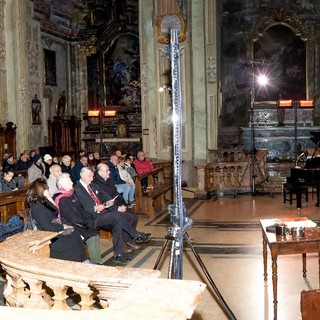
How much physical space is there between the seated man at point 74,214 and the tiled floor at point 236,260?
0.67m

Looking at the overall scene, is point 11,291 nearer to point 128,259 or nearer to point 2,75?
point 128,259

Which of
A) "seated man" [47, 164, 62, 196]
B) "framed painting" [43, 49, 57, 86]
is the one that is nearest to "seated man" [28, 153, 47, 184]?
"seated man" [47, 164, 62, 196]

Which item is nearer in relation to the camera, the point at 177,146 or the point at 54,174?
the point at 177,146

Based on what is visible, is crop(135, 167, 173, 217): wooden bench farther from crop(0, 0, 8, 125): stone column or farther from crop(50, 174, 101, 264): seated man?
crop(0, 0, 8, 125): stone column

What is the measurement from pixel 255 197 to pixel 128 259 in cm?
740

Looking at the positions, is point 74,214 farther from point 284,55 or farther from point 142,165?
point 284,55

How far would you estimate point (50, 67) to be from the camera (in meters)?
23.5

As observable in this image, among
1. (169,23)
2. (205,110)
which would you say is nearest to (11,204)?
(169,23)

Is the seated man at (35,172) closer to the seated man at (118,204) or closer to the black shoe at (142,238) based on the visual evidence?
the seated man at (118,204)

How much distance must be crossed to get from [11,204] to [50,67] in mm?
15798

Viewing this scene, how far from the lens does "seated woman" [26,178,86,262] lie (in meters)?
6.25

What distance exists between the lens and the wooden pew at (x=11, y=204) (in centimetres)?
820

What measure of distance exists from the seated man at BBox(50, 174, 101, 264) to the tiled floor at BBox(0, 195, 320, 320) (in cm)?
67

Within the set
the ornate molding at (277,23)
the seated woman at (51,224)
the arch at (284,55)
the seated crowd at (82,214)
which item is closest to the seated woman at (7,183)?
the seated crowd at (82,214)
